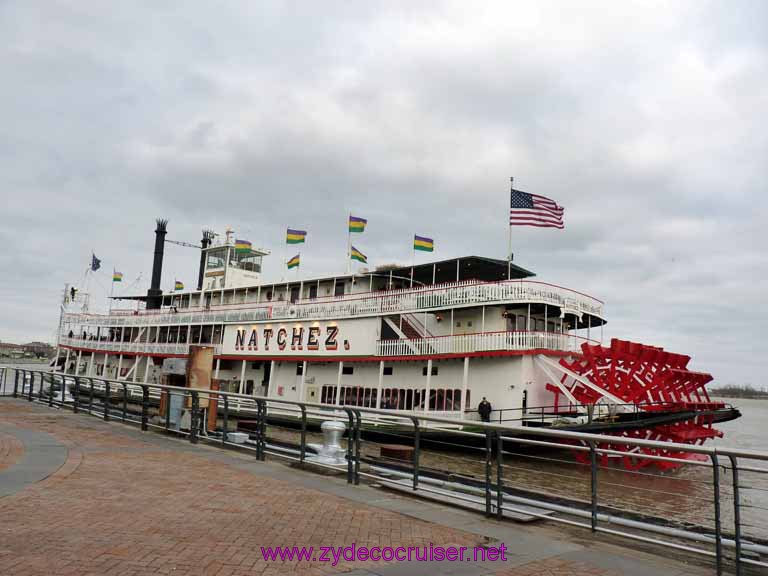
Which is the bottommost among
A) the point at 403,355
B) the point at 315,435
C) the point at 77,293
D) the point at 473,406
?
the point at 315,435

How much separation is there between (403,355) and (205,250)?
65.5ft

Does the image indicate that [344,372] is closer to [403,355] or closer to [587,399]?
[403,355]

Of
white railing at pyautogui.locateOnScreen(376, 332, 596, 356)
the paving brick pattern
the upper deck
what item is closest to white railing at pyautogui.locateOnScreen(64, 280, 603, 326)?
the upper deck

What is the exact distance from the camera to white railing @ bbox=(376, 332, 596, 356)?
18.4 m

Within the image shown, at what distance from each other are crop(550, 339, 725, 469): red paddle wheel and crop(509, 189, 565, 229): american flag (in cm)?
451

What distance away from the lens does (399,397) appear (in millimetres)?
21438

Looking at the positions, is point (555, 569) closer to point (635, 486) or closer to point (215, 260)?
point (635, 486)

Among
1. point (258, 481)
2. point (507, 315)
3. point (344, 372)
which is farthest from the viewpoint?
point (344, 372)

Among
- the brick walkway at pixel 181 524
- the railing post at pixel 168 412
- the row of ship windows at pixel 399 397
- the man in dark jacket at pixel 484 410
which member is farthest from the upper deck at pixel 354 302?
the brick walkway at pixel 181 524

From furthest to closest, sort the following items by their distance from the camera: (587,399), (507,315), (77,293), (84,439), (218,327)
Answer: (77,293) < (218,327) < (507,315) < (587,399) < (84,439)

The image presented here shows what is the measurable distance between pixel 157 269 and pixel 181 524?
3848 centimetres

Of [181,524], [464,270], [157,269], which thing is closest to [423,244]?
[464,270]

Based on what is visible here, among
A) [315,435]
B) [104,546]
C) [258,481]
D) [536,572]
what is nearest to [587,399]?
[315,435]

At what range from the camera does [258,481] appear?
7766mm
